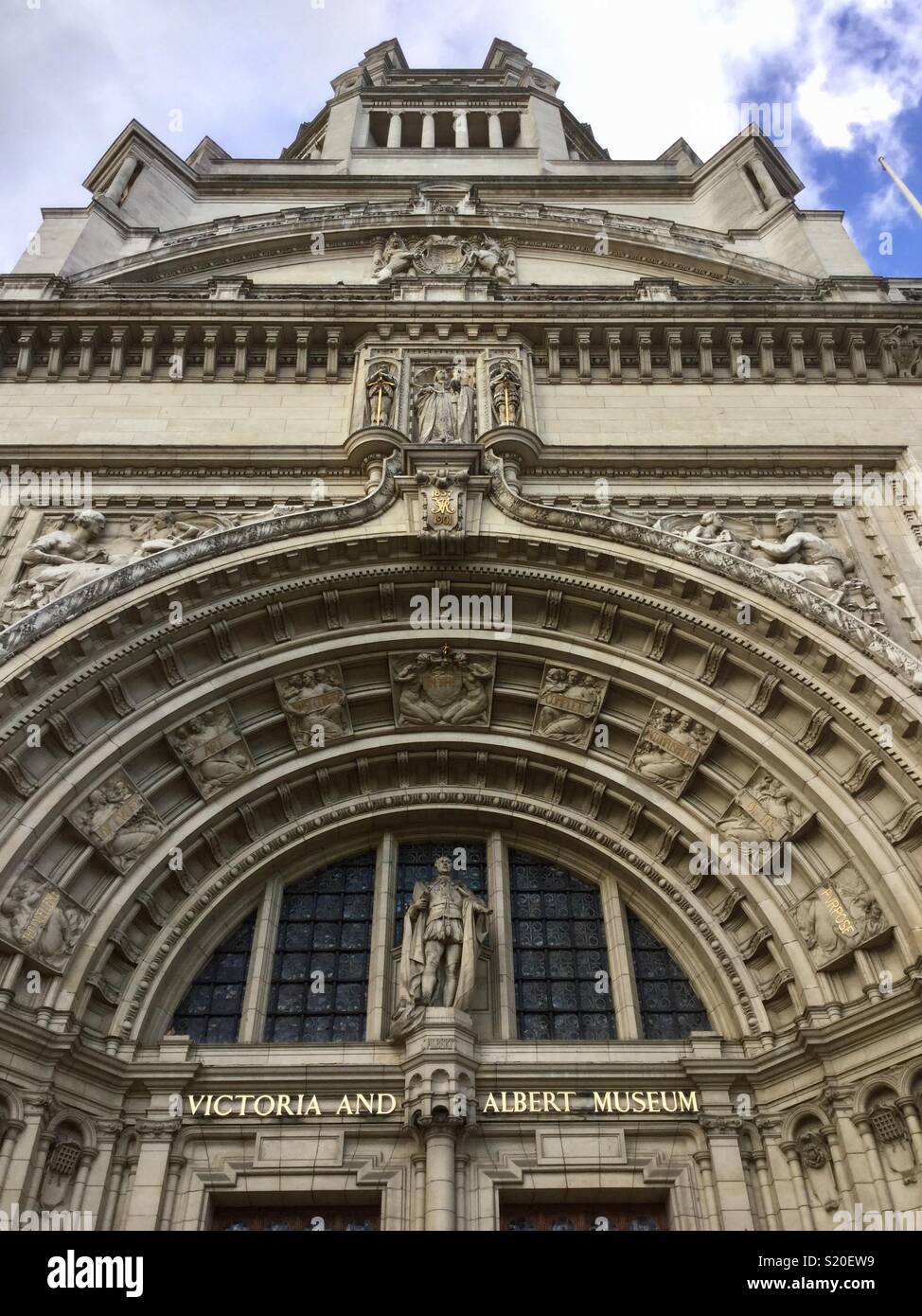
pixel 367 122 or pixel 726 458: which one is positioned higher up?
pixel 367 122

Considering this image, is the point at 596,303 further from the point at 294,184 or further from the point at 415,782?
the point at 294,184

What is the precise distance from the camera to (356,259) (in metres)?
25.9

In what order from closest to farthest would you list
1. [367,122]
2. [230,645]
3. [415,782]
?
[230,645], [415,782], [367,122]

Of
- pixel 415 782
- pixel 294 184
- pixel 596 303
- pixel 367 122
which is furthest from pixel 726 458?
pixel 367 122

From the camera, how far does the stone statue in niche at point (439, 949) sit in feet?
46.8

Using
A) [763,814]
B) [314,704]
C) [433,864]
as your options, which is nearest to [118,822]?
[314,704]

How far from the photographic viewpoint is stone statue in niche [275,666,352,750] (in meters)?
16.6

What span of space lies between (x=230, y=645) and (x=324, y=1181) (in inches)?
308

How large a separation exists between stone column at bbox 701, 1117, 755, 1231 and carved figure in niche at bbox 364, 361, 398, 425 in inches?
480

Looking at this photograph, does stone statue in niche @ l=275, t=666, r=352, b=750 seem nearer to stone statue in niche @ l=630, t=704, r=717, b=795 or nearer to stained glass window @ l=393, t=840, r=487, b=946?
stained glass window @ l=393, t=840, r=487, b=946

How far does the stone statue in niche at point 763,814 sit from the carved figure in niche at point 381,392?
8777mm
